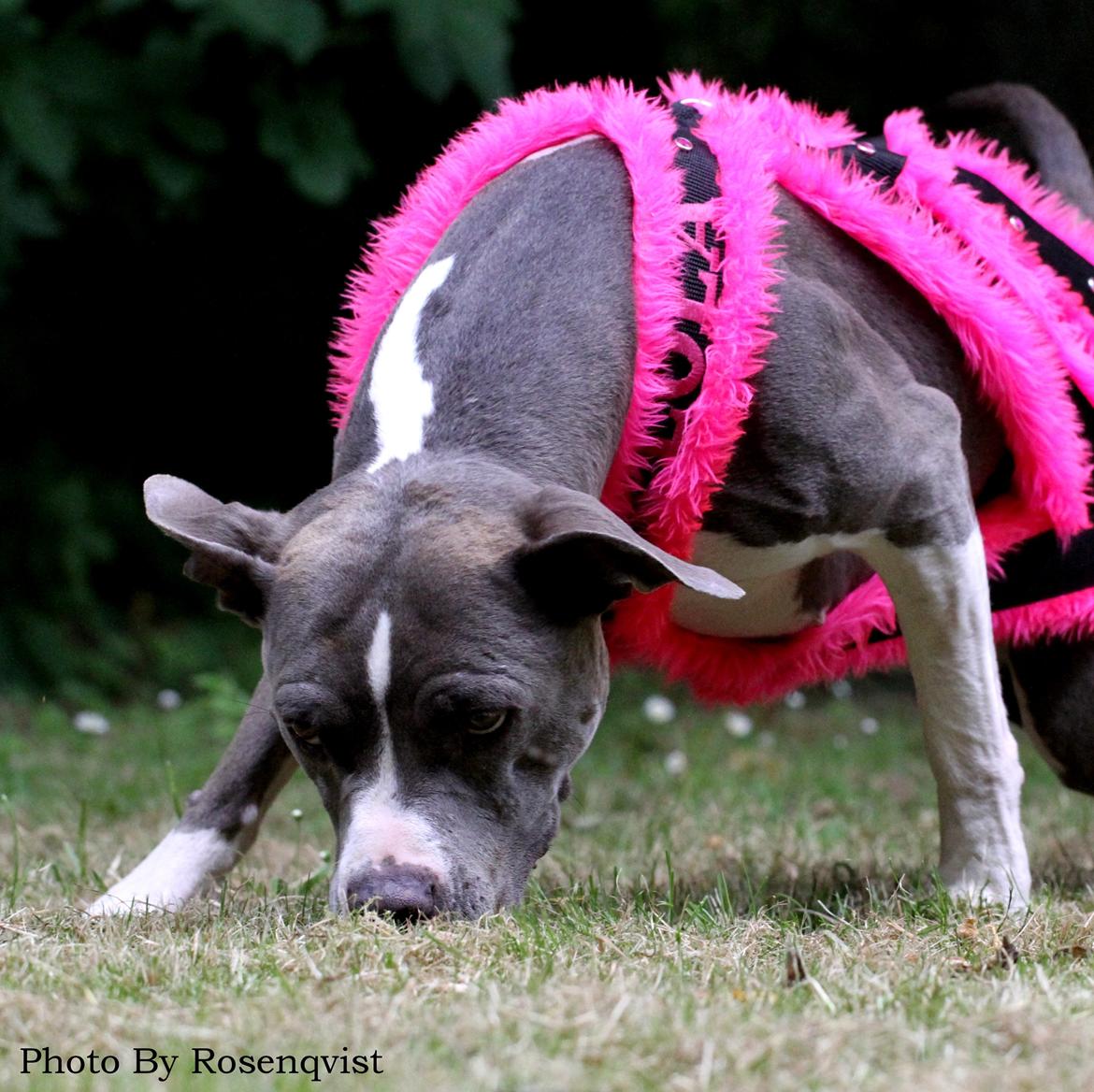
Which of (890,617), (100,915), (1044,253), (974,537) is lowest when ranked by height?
(100,915)

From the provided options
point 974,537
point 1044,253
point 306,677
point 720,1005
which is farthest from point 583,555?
point 1044,253

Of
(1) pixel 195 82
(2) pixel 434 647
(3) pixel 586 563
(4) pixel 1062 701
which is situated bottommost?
(4) pixel 1062 701

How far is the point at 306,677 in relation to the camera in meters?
2.42

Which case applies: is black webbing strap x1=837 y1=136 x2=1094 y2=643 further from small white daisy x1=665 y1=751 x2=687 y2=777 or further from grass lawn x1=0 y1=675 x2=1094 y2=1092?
small white daisy x1=665 y1=751 x2=687 y2=777

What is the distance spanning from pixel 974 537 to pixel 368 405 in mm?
1096

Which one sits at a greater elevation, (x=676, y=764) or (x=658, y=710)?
(x=676, y=764)

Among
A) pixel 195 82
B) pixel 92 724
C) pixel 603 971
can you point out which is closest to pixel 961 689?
pixel 603 971

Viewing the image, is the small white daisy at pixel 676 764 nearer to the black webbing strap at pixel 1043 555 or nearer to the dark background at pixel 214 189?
the black webbing strap at pixel 1043 555

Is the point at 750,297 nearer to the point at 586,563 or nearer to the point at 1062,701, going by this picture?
the point at 586,563

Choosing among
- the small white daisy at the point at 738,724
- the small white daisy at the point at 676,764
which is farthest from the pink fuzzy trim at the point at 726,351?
the small white daisy at the point at 738,724

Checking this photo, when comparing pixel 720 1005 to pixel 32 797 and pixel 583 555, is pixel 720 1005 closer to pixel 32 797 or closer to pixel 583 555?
pixel 583 555

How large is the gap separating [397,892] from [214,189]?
406cm

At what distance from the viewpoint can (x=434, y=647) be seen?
7.75 feet

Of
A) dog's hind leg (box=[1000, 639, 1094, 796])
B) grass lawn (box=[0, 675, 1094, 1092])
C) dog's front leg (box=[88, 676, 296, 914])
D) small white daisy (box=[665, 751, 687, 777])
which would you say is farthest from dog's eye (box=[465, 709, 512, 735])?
small white daisy (box=[665, 751, 687, 777])
